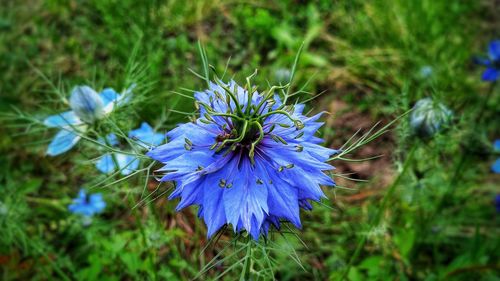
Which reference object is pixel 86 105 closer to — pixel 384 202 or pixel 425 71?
pixel 384 202

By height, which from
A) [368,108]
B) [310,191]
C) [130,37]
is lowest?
[368,108]

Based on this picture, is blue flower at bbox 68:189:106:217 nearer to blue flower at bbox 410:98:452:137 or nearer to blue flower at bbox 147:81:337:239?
blue flower at bbox 147:81:337:239

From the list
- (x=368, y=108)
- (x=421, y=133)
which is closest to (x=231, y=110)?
(x=421, y=133)

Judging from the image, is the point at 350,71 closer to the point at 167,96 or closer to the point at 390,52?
the point at 390,52

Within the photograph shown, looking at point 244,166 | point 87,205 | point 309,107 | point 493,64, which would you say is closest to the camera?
point 244,166

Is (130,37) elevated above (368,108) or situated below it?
above

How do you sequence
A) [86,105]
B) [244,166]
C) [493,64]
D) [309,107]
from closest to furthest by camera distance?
[244,166]
[86,105]
[493,64]
[309,107]

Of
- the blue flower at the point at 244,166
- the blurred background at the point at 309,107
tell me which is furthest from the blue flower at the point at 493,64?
the blue flower at the point at 244,166

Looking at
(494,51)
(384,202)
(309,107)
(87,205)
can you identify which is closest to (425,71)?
(494,51)
